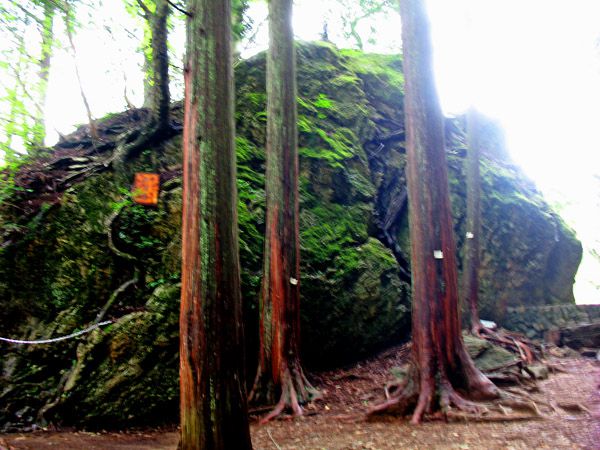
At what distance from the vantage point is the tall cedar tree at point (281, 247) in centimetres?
648

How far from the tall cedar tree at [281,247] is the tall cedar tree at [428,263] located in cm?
168

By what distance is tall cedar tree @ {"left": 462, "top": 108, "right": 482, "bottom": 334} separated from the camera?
9.52m

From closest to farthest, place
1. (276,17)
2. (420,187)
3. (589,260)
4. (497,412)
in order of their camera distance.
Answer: (497,412) → (420,187) → (276,17) → (589,260)

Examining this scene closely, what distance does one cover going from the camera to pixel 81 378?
5.55m

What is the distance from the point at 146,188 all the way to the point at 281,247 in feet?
9.10

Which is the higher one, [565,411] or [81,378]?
[81,378]

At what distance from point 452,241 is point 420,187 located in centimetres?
A: 93

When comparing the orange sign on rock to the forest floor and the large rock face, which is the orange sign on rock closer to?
the large rock face

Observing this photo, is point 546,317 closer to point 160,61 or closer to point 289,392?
point 289,392

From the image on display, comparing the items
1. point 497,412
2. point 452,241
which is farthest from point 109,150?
point 497,412

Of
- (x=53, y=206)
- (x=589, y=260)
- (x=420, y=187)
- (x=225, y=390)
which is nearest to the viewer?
(x=225, y=390)

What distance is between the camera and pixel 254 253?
25.3 ft

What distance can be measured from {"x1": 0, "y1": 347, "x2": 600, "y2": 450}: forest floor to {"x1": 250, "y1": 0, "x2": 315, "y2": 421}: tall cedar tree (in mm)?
609

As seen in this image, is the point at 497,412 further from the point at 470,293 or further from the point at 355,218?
the point at 355,218
